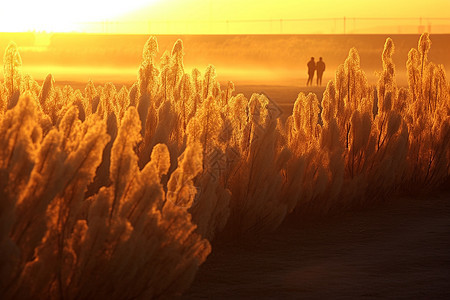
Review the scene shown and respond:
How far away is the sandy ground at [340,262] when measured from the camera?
3688 mm

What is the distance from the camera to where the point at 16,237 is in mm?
2930

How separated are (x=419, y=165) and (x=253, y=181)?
2.41 m

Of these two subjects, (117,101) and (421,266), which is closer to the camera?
(421,266)

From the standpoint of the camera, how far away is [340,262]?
428 cm

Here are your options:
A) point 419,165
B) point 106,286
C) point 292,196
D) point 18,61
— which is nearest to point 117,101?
point 18,61

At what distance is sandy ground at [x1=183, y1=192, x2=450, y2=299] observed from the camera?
369 cm

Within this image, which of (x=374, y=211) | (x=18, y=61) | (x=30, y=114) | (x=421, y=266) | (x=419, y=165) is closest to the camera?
(x=30, y=114)

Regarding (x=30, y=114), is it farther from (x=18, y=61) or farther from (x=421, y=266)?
(x=18, y=61)

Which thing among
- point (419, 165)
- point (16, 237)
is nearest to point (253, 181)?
point (16, 237)

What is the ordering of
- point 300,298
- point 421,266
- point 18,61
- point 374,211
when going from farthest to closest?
point 374,211 < point 18,61 < point 421,266 < point 300,298

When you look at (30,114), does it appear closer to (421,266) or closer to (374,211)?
(421,266)

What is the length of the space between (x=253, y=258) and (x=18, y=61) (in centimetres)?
216

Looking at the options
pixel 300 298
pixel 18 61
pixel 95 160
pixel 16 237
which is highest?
pixel 18 61

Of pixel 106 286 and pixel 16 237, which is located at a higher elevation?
pixel 16 237
